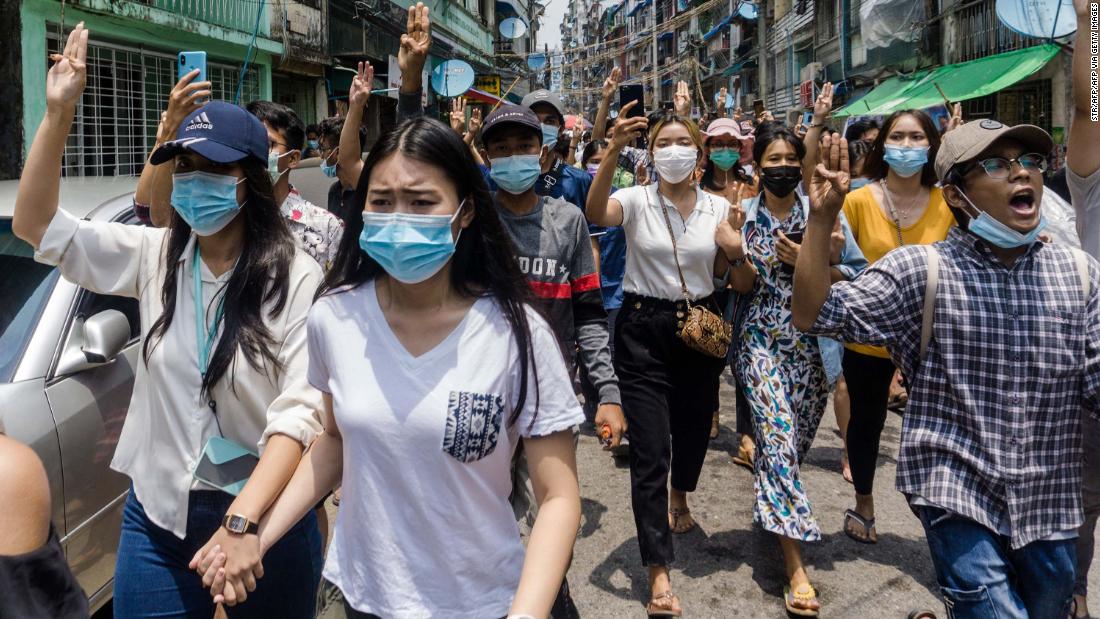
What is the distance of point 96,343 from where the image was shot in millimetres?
2787

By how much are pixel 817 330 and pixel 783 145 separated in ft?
5.53

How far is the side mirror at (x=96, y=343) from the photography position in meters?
2.80

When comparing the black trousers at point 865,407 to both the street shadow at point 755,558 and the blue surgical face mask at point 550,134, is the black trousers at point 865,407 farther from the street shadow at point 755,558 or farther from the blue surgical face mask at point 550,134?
the blue surgical face mask at point 550,134

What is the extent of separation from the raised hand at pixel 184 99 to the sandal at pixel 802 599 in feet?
9.16

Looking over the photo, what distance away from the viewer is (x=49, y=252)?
225cm

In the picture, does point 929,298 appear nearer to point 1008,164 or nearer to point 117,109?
point 1008,164

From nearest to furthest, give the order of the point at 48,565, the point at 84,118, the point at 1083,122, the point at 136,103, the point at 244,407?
the point at 48,565
the point at 244,407
the point at 1083,122
the point at 84,118
the point at 136,103

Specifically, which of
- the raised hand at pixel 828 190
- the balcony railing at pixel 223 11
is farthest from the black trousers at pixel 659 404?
the balcony railing at pixel 223 11

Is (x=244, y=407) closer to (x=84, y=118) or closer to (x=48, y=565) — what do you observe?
(x=48, y=565)

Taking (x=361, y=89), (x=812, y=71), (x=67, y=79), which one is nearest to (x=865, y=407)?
(x=361, y=89)

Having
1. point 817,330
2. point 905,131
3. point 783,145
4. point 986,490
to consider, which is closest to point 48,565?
point 817,330

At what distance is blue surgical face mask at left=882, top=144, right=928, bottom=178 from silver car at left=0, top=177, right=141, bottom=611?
126 inches

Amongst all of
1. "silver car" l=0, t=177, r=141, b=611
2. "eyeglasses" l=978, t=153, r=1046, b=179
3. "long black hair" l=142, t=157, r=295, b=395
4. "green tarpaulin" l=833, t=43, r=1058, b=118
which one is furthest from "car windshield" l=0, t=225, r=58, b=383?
"green tarpaulin" l=833, t=43, r=1058, b=118

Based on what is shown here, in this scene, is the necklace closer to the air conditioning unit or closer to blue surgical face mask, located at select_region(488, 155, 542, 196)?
blue surgical face mask, located at select_region(488, 155, 542, 196)
